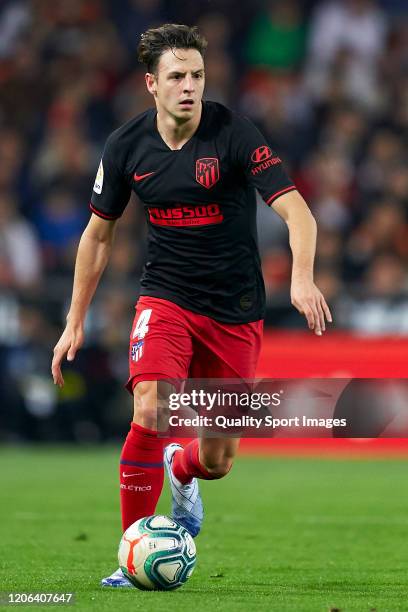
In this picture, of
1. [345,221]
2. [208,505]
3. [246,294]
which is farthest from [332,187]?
Result: [246,294]

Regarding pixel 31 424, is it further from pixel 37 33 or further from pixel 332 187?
pixel 37 33

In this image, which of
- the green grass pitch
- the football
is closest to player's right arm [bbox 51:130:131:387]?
the football

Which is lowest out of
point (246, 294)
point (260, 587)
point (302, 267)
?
point (260, 587)

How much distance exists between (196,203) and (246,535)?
2.54 meters

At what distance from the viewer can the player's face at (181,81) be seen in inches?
236

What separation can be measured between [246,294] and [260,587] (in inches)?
53.0

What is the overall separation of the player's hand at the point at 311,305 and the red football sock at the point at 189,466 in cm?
141

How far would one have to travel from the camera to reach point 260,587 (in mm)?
5855

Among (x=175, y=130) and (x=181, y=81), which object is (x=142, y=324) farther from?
(x=181, y=81)

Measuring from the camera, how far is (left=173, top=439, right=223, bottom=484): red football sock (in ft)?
21.5

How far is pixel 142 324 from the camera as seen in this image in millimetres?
6152

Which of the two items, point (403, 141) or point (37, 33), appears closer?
point (403, 141)

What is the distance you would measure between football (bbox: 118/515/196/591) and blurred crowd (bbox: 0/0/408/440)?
8161mm

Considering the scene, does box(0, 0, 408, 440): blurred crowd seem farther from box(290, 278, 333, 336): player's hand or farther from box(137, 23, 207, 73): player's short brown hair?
box(290, 278, 333, 336): player's hand
